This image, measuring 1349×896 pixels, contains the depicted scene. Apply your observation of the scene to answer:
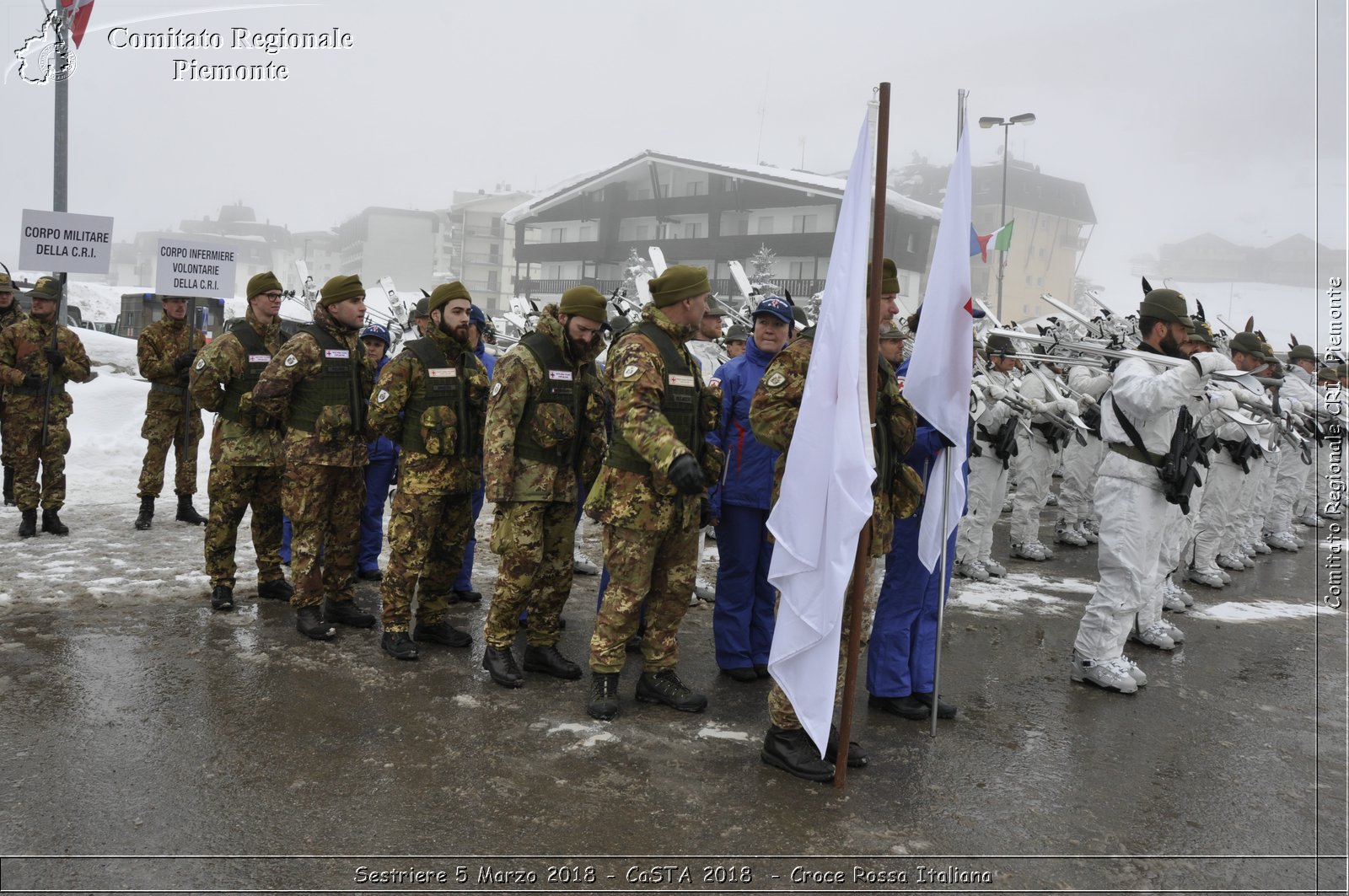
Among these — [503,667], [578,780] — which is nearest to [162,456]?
[503,667]

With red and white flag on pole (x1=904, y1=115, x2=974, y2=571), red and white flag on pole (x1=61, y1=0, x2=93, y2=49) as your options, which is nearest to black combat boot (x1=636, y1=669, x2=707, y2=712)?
red and white flag on pole (x1=904, y1=115, x2=974, y2=571)

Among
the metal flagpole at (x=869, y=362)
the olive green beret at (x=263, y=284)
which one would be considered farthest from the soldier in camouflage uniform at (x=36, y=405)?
the metal flagpole at (x=869, y=362)

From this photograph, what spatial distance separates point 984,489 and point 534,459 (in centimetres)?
499

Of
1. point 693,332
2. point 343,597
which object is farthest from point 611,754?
point 343,597

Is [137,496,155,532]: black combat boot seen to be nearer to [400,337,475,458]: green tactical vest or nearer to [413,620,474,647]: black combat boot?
[413,620,474,647]: black combat boot

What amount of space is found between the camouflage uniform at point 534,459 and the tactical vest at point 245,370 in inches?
89.3

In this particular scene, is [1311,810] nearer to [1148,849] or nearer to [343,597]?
[1148,849]

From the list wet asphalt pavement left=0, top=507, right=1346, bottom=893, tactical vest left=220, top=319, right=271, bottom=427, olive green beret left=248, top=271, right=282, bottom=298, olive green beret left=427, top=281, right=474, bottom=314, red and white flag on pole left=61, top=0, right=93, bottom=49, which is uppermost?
red and white flag on pole left=61, top=0, right=93, bottom=49

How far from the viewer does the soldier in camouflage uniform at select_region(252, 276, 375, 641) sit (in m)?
5.54

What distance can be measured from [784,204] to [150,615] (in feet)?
124

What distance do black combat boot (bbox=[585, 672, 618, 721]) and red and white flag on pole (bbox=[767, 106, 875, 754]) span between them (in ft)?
3.60

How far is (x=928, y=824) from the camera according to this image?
11.8ft

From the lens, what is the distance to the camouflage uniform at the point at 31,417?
778cm

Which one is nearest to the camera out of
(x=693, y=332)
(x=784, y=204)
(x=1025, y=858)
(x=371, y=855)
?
(x=371, y=855)
